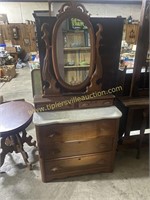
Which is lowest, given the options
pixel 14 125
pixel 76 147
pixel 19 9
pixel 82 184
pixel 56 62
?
pixel 82 184

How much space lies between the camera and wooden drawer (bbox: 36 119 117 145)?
1.35 m

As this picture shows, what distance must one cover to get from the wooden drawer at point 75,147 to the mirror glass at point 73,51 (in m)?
0.54

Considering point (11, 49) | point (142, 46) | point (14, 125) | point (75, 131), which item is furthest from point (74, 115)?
point (11, 49)

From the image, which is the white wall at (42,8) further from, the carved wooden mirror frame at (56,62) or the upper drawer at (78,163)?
the upper drawer at (78,163)

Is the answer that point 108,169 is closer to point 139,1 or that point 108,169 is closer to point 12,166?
point 12,166

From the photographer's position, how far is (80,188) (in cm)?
153

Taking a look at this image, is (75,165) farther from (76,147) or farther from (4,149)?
(4,149)

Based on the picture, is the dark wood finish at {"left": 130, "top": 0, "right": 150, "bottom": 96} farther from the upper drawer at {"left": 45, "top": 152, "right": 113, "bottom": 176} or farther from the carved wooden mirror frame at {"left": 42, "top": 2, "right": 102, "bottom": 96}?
the upper drawer at {"left": 45, "top": 152, "right": 113, "bottom": 176}

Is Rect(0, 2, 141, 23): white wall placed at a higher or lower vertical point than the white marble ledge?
higher

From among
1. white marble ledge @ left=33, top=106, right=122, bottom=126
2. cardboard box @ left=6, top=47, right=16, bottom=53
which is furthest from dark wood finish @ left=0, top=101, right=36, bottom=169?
Result: cardboard box @ left=6, top=47, right=16, bottom=53

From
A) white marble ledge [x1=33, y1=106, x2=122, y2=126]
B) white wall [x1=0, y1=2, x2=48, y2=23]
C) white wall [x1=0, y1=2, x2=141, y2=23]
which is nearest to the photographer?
white marble ledge [x1=33, y1=106, x2=122, y2=126]

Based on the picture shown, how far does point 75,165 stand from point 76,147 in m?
0.22

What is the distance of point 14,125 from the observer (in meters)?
1.54

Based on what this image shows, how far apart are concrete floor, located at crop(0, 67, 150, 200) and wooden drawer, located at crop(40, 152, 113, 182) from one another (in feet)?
0.25
